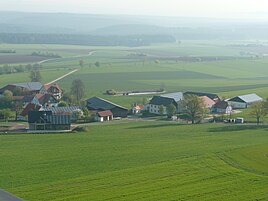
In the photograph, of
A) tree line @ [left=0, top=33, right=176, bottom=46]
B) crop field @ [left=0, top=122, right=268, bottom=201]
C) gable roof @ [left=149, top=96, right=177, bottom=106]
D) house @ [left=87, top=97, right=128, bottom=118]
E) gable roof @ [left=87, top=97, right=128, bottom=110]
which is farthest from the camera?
tree line @ [left=0, top=33, right=176, bottom=46]

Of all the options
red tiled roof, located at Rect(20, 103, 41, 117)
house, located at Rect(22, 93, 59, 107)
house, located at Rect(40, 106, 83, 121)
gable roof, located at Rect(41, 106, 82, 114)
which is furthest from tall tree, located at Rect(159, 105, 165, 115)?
red tiled roof, located at Rect(20, 103, 41, 117)

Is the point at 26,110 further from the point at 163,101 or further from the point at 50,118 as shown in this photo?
the point at 163,101

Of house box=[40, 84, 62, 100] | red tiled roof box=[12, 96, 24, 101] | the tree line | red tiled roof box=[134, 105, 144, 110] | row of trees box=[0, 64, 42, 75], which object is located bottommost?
red tiled roof box=[134, 105, 144, 110]

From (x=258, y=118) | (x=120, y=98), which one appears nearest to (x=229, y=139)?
(x=258, y=118)

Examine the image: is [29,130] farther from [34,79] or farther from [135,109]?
[34,79]

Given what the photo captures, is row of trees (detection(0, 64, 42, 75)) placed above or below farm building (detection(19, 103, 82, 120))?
above

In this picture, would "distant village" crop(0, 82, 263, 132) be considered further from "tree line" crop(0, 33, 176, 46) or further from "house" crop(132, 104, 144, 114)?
"tree line" crop(0, 33, 176, 46)
